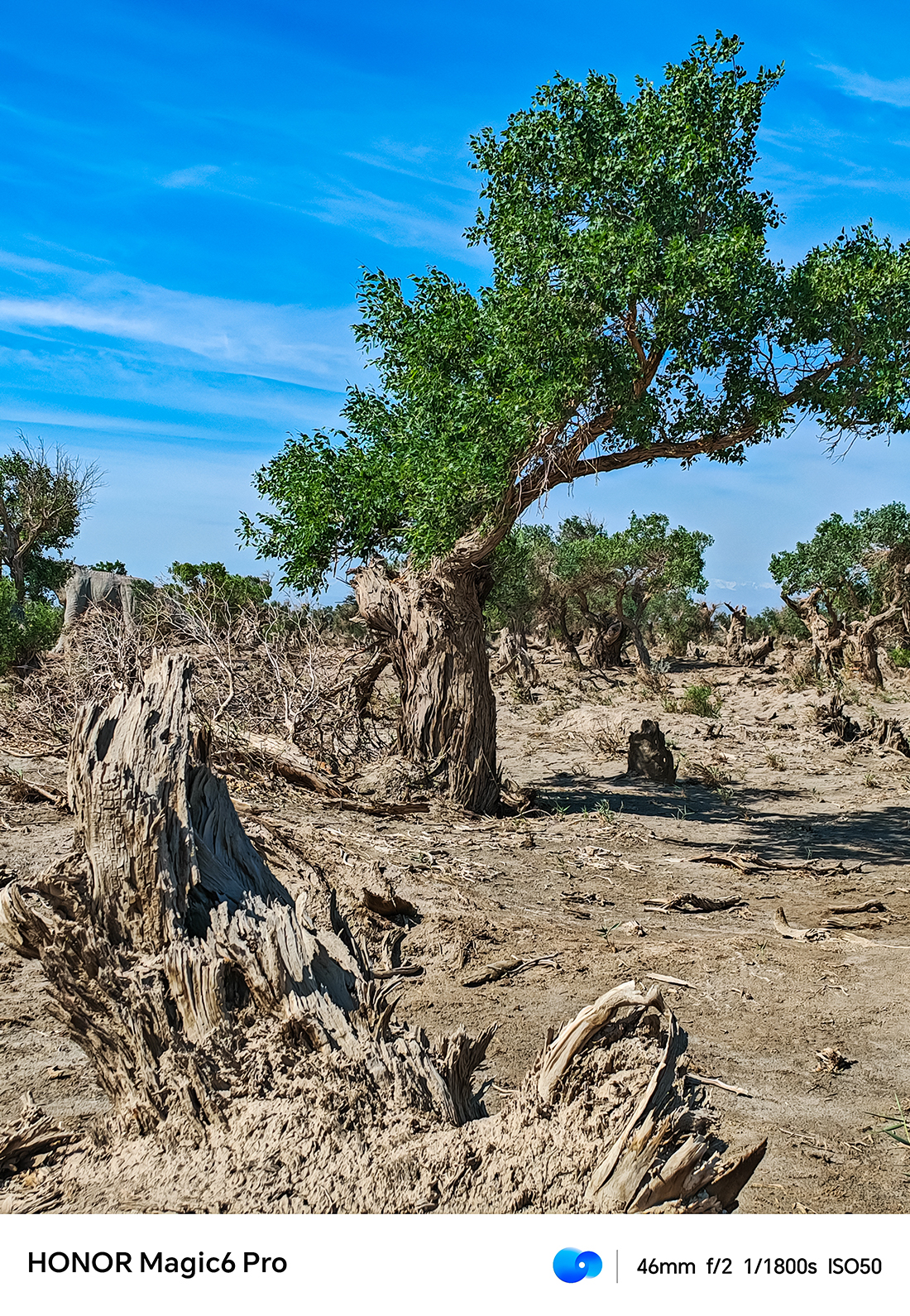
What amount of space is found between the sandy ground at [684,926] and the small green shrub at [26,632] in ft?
13.9

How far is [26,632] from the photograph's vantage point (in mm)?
15414

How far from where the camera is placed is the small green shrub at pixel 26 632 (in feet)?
48.3

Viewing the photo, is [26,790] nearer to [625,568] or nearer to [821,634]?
[821,634]

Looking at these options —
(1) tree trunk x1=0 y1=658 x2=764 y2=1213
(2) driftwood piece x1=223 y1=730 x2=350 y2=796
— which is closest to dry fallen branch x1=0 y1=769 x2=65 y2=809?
(2) driftwood piece x1=223 y1=730 x2=350 y2=796

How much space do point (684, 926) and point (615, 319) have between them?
5309 millimetres

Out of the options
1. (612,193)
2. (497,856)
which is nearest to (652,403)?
(612,193)

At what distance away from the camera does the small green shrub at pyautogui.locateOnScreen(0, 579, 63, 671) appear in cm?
1473

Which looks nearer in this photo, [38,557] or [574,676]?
[574,676]

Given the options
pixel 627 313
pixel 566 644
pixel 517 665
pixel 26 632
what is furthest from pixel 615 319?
pixel 566 644

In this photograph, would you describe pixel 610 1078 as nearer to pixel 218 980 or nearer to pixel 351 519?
pixel 218 980

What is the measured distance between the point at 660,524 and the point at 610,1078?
27916 millimetres

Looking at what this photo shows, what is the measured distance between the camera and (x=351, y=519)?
36.0 feet

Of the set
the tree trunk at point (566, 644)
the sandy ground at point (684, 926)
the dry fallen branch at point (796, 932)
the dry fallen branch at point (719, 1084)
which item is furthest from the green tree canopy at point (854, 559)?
the dry fallen branch at point (719, 1084)
